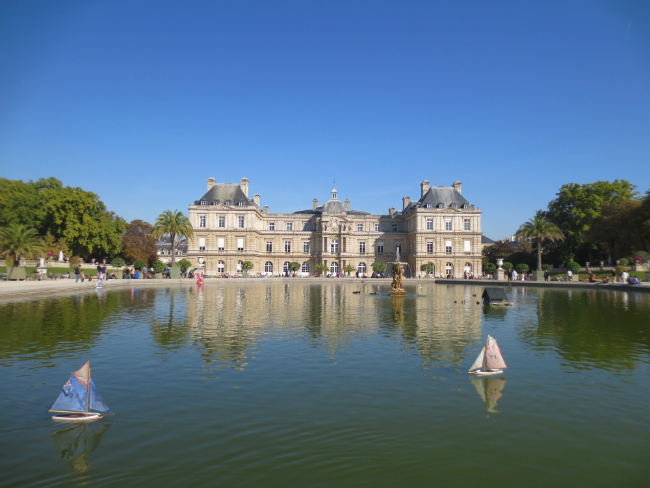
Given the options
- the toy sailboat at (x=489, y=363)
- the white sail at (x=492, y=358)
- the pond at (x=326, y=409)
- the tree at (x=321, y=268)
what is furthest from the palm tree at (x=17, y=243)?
the white sail at (x=492, y=358)

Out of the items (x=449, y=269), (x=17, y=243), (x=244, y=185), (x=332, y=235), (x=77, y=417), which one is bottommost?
(x=77, y=417)

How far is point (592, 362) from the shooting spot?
11609 millimetres

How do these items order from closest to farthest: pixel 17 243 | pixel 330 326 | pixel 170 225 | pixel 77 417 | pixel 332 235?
1. pixel 77 417
2. pixel 330 326
3. pixel 17 243
4. pixel 170 225
5. pixel 332 235

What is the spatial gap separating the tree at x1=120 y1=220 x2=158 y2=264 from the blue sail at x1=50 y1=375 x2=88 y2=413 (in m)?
66.8

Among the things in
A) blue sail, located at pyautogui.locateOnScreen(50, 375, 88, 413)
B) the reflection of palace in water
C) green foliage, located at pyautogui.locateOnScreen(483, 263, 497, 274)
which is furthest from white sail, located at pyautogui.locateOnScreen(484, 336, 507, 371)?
green foliage, located at pyautogui.locateOnScreen(483, 263, 497, 274)

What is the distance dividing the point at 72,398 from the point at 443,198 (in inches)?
2910

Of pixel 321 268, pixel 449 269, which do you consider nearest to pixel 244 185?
pixel 321 268

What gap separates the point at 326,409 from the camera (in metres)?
8.09

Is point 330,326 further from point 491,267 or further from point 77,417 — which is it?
point 491,267

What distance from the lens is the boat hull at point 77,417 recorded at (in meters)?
7.47

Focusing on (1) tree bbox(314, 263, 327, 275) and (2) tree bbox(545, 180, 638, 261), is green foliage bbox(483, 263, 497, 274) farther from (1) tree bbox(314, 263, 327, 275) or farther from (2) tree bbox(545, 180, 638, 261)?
(1) tree bbox(314, 263, 327, 275)

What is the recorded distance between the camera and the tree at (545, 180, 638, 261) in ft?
202

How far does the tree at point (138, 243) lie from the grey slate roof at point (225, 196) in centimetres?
1078

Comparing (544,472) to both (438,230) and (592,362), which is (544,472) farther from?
(438,230)
